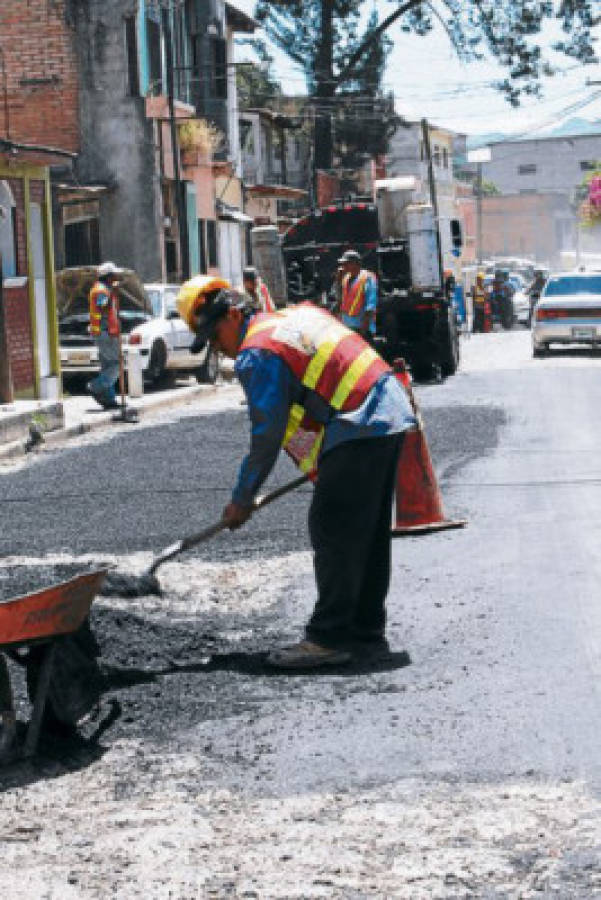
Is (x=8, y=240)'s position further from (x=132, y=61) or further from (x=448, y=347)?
(x=132, y=61)

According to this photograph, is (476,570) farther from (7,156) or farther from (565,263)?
(565,263)

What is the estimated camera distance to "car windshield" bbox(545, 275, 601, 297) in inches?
1190

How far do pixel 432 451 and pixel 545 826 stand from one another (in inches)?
398

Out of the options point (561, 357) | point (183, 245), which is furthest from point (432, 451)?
point (183, 245)

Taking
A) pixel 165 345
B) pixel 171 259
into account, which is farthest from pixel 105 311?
pixel 171 259

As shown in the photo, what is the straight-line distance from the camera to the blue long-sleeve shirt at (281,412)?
6.83m

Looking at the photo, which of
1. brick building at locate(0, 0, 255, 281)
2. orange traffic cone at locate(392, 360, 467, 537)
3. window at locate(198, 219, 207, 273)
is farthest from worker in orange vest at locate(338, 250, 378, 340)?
window at locate(198, 219, 207, 273)

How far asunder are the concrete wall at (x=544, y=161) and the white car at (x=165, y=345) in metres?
109

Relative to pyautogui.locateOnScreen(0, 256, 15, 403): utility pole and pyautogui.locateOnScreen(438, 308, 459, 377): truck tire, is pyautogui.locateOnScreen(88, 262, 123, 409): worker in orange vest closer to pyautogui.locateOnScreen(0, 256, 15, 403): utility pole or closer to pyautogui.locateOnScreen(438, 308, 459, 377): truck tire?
pyautogui.locateOnScreen(0, 256, 15, 403): utility pole

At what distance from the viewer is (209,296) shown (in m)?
6.95

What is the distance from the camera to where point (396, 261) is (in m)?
25.9

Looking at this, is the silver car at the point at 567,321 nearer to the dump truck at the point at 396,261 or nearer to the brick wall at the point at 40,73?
the dump truck at the point at 396,261

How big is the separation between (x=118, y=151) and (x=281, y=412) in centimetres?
2813

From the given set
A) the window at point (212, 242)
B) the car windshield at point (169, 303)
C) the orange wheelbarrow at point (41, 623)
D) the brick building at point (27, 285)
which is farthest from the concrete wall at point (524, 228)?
the orange wheelbarrow at point (41, 623)
